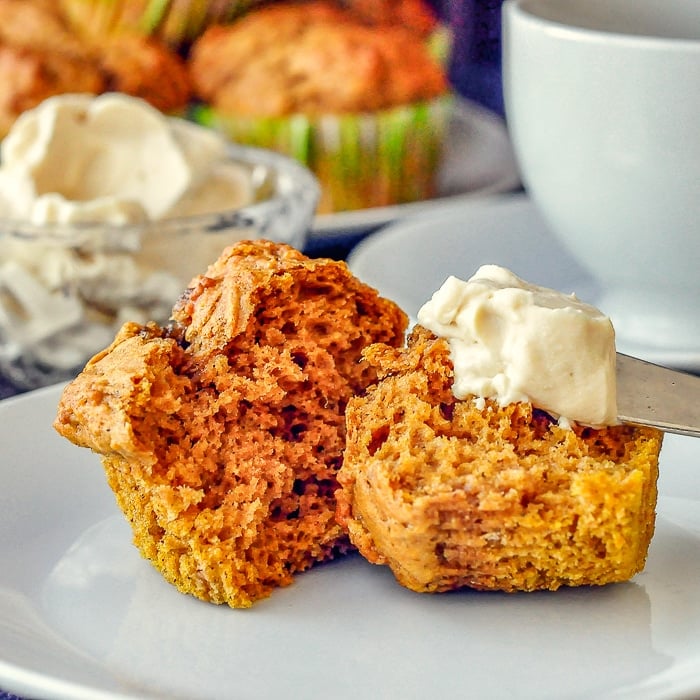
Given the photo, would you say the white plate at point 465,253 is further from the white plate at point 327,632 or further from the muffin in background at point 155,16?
the muffin in background at point 155,16

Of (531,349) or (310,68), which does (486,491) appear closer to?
(531,349)

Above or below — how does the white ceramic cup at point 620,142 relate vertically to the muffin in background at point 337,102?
above

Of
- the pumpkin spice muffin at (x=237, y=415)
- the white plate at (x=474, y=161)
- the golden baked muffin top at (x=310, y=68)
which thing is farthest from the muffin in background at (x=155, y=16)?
the pumpkin spice muffin at (x=237, y=415)

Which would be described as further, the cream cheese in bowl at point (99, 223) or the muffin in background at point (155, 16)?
the muffin in background at point (155, 16)

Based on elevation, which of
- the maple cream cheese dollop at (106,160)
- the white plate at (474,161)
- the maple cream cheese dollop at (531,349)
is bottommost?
the white plate at (474,161)

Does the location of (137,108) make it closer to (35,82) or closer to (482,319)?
(35,82)

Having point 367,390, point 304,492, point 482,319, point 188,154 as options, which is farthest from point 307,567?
point 188,154

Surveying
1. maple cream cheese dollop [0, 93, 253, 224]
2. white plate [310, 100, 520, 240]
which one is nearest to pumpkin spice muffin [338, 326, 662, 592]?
maple cream cheese dollop [0, 93, 253, 224]
